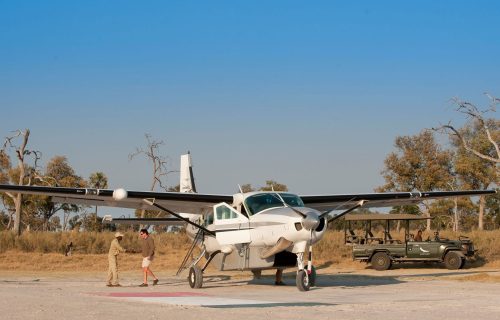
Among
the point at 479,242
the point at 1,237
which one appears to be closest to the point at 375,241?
the point at 479,242

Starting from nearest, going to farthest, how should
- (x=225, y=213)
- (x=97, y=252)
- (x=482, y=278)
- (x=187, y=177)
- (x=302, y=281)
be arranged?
(x=302, y=281)
(x=225, y=213)
(x=482, y=278)
(x=187, y=177)
(x=97, y=252)

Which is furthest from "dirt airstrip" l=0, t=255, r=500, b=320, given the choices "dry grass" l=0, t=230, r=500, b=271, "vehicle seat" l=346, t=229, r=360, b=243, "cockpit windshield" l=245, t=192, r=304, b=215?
"dry grass" l=0, t=230, r=500, b=271

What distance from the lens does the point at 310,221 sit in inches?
713

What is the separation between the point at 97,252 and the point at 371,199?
18146mm

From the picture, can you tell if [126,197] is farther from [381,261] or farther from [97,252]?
[97,252]

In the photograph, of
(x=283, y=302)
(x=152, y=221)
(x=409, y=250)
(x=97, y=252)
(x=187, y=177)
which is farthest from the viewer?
(x=97, y=252)

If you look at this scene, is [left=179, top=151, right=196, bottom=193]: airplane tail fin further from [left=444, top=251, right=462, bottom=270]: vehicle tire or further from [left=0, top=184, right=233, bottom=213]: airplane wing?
[left=444, top=251, right=462, bottom=270]: vehicle tire

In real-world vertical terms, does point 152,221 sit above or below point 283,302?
above

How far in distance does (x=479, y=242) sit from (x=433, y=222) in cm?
4100

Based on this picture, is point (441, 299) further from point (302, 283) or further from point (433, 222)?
point (433, 222)

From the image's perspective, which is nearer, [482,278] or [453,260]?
[482,278]

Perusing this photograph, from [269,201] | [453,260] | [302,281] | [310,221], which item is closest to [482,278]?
[453,260]

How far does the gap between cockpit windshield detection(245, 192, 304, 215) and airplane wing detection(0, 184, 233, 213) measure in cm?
130

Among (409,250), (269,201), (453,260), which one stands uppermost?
(269,201)
